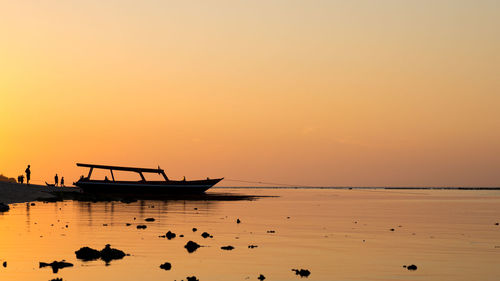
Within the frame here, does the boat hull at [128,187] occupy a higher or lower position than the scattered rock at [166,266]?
higher

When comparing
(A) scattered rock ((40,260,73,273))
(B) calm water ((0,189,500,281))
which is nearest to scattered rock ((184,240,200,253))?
(B) calm water ((0,189,500,281))

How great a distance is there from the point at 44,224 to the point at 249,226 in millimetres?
14870

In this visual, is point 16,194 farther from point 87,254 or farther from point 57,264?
point 57,264

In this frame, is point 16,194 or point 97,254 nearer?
point 97,254

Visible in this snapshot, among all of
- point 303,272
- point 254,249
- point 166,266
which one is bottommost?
point 303,272

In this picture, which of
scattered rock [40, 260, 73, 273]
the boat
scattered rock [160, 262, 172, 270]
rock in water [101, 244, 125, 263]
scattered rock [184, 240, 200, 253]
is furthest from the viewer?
the boat

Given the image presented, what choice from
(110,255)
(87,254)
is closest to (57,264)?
(87,254)

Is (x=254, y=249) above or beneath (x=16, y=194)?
beneath

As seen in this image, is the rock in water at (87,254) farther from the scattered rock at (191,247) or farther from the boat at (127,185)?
the boat at (127,185)

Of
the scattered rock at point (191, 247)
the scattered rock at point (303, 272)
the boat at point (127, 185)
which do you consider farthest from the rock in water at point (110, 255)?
the boat at point (127, 185)

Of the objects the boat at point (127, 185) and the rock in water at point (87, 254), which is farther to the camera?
the boat at point (127, 185)

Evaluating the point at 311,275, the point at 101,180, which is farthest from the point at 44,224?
the point at 101,180

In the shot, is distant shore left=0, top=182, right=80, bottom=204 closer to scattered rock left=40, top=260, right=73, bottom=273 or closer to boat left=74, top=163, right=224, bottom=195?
boat left=74, top=163, right=224, bottom=195

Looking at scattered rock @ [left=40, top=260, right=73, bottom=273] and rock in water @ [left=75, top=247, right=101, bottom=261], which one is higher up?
rock in water @ [left=75, top=247, right=101, bottom=261]
